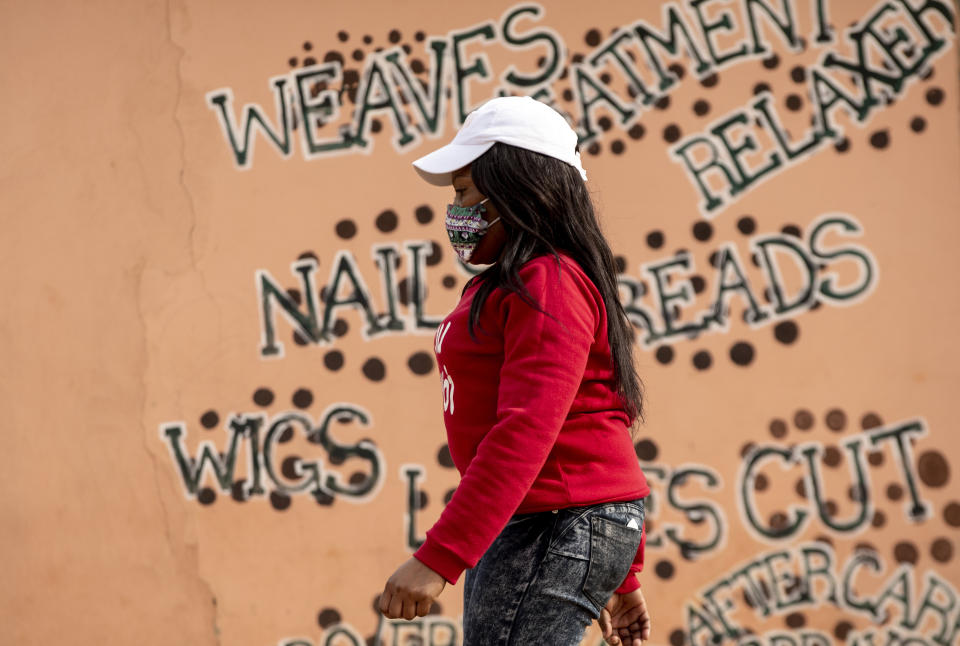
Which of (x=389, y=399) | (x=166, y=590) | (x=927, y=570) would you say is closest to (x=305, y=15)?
(x=389, y=399)

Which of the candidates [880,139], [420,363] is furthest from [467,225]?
[880,139]

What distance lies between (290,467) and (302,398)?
255 mm

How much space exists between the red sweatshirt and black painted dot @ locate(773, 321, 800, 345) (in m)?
1.86

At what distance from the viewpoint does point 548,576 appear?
63.1 inches

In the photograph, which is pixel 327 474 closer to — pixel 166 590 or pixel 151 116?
pixel 166 590

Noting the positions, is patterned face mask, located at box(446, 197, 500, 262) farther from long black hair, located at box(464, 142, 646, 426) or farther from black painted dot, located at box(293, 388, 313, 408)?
black painted dot, located at box(293, 388, 313, 408)

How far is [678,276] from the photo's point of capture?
3.57 metres

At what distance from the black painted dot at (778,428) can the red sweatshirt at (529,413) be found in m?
1.85

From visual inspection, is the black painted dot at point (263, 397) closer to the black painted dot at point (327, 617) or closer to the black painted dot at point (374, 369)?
the black painted dot at point (374, 369)

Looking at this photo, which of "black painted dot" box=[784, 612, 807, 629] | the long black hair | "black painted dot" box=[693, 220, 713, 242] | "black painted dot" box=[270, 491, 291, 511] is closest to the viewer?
the long black hair

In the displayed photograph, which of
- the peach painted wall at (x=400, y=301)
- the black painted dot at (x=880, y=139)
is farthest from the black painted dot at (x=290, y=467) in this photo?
the black painted dot at (x=880, y=139)

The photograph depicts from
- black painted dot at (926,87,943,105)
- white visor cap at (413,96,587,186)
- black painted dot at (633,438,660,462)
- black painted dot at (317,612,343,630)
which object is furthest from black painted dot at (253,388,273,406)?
black painted dot at (926,87,943,105)

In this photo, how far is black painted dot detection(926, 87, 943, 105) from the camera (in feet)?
11.4

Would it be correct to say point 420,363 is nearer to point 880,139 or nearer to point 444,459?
point 444,459
